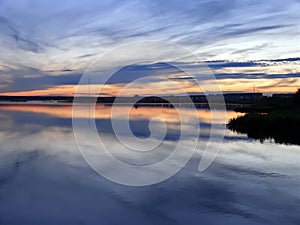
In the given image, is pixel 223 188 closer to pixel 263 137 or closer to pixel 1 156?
pixel 1 156

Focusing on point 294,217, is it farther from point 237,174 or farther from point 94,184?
point 94,184

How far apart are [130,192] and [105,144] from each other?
10.6m

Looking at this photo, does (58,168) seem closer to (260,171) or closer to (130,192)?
(130,192)

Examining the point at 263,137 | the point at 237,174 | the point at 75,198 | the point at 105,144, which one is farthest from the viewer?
the point at 263,137

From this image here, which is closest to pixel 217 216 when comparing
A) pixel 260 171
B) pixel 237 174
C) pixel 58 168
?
pixel 237 174

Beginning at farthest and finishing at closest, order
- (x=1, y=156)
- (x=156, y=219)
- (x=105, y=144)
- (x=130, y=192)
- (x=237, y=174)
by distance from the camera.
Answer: (x=105, y=144) → (x=1, y=156) → (x=237, y=174) → (x=130, y=192) → (x=156, y=219)

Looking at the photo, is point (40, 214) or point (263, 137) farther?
point (263, 137)

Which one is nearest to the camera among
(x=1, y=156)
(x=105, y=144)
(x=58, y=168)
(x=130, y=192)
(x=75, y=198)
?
(x=75, y=198)

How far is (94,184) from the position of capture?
1231 centimetres

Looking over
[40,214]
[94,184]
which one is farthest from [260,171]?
[40,214]

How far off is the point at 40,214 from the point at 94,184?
320 centimetres

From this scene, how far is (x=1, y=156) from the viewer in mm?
17406

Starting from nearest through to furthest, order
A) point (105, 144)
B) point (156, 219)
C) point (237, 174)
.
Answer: point (156, 219) → point (237, 174) → point (105, 144)

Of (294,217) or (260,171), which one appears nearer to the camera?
(294,217)
